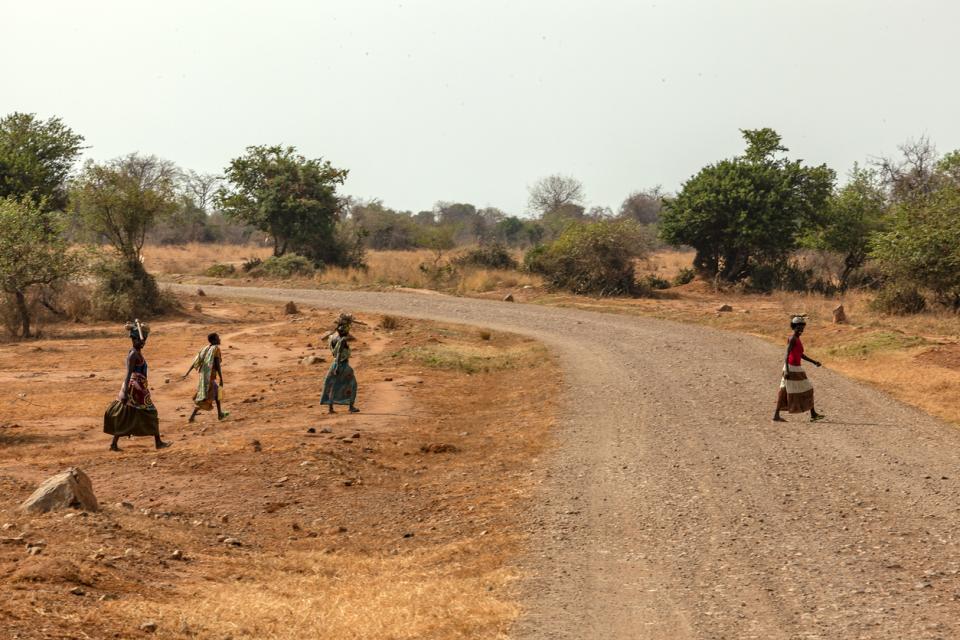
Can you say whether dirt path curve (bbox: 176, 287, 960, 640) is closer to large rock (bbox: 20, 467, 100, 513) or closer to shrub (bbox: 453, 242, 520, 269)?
large rock (bbox: 20, 467, 100, 513)

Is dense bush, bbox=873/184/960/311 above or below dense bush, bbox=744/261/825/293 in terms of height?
above

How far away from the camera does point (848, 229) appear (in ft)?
123

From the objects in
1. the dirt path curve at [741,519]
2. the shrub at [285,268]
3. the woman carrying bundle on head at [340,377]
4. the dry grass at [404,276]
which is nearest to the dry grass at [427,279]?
the dry grass at [404,276]

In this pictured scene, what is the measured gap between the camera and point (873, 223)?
122 ft

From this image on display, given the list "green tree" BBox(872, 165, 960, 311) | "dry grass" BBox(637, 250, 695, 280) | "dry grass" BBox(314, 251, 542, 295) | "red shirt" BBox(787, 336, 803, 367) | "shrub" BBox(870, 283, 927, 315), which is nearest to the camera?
"red shirt" BBox(787, 336, 803, 367)

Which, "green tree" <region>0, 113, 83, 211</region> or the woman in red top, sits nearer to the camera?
the woman in red top

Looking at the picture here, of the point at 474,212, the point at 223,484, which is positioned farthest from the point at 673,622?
the point at 474,212

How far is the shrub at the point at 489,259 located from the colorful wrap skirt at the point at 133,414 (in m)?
31.8

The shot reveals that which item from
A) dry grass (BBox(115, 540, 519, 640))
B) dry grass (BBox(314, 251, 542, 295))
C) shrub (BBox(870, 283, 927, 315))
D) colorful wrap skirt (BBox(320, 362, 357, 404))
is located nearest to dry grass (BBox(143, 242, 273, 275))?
dry grass (BBox(314, 251, 542, 295))

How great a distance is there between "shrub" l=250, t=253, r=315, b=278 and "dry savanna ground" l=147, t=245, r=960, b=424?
1095 millimetres

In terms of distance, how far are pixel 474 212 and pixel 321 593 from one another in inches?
4298

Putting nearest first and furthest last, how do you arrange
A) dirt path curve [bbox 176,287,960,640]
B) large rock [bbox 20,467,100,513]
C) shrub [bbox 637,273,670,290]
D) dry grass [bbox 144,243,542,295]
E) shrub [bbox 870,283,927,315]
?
dirt path curve [bbox 176,287,960,640] → large rock [bbox 20,467,100,513] → shrub [bbox 870,283,927,315] → shrub [bbox 637,273,670,290] → dry grass [bbox 144,243,542,295]

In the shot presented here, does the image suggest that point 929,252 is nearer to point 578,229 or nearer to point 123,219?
point 578,229

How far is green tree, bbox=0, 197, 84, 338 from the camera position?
25422 mm
